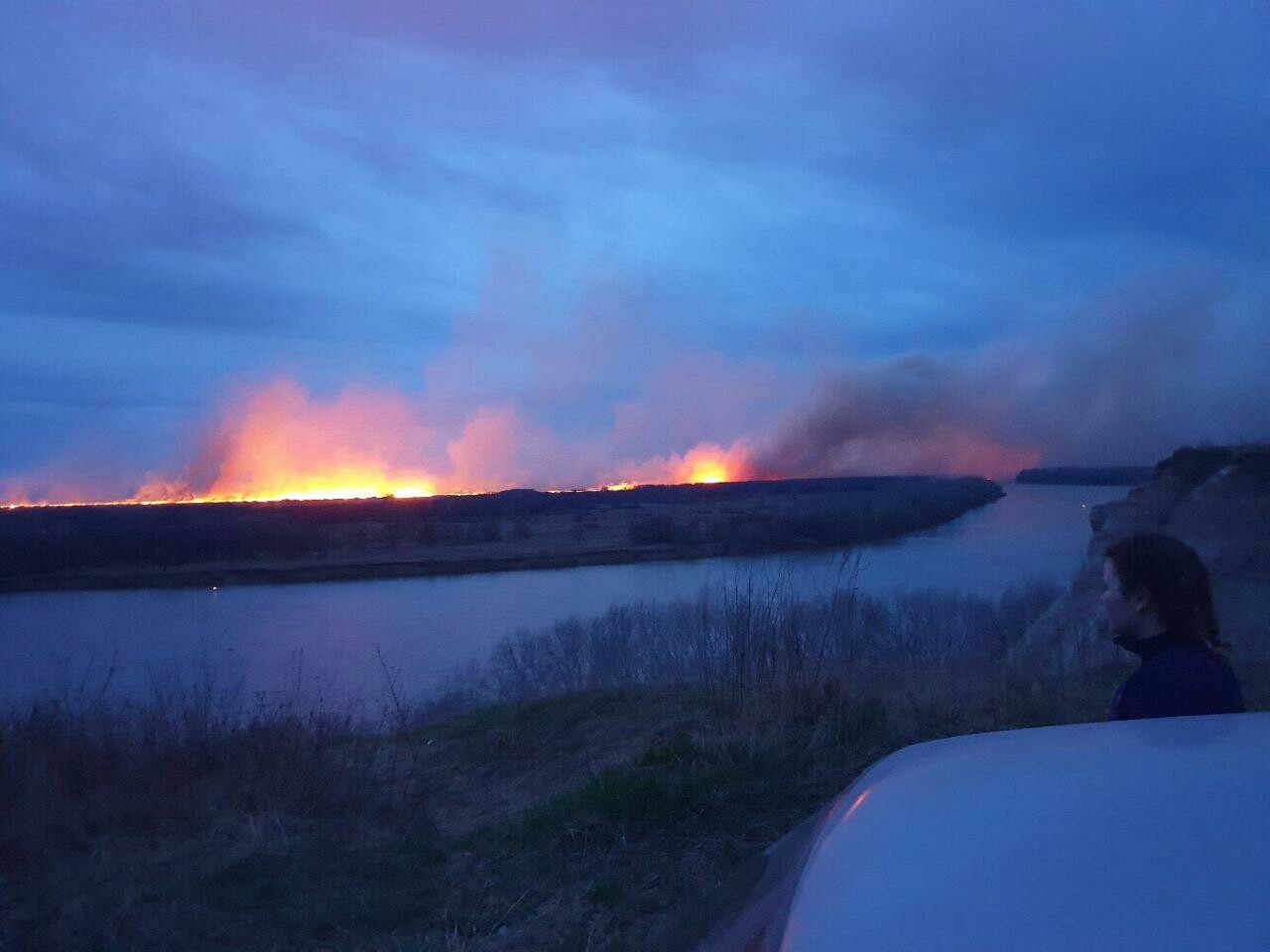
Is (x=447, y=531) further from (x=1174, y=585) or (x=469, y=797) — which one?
(x=1174, y=585)

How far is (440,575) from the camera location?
92.4 feet

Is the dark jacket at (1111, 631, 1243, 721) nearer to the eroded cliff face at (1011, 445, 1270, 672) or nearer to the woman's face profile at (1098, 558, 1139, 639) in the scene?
the woman's face profile at (1098, 558, 1139, 639)

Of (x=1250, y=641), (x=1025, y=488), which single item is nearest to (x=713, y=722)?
(x=1250, y=641)

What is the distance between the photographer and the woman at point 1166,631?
325cm

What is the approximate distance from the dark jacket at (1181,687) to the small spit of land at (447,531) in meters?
19.2

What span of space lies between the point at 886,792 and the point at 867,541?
24.5m

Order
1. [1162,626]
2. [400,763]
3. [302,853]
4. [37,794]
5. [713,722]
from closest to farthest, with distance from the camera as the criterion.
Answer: [1162,626], [302,853], [37,794], [713,722], [400,763]

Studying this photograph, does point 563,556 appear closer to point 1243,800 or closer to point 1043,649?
point 1043,649

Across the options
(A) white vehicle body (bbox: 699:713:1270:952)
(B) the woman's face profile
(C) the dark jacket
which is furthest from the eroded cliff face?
(A) white vehicle body (bbox: 699:713:1270:952)

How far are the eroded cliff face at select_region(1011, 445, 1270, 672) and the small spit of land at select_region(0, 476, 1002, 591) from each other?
5.47 meters

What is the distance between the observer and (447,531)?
3334 centimetres

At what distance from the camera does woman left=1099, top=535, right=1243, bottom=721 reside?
325 cm

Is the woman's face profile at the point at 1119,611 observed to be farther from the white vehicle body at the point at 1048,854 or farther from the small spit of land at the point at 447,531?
the small spit of land at the point at 447,531

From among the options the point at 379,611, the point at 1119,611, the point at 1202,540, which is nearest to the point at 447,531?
the point at 379,611
